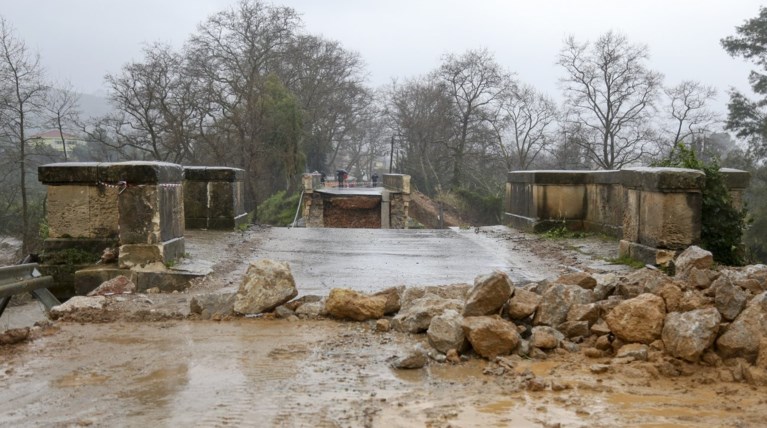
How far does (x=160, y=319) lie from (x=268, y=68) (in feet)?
99.1

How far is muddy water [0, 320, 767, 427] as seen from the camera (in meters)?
3.50

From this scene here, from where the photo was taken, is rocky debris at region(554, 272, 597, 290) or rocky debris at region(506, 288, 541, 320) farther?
rocky debris at region(554, 272, 597, 290)

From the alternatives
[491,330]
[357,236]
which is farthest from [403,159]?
[491,330]

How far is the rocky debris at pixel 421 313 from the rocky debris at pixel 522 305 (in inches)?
15.3

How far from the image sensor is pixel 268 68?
34.6m

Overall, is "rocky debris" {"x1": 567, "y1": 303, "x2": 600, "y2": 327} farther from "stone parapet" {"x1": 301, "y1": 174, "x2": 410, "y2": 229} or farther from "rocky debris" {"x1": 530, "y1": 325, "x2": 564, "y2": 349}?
"stone parapet" {"x1": 301, "y1": 174, "x2": 410, "y2": 229}

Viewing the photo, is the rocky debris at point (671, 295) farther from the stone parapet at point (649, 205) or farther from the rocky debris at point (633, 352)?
the stone parapet at point (649, 205)

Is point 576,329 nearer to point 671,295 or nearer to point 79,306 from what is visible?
point 671,295

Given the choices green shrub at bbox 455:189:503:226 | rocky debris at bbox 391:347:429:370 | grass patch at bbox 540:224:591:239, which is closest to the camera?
rocky debris at bbox 391:347:429:370

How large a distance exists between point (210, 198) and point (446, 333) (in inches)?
332

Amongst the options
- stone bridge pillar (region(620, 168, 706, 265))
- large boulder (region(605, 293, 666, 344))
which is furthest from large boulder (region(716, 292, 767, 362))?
stone bridge pillar (region(620, 168, 706, 265))

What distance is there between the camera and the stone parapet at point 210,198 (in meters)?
12.2

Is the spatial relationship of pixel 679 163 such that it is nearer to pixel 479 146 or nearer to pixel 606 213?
pixel 606 213

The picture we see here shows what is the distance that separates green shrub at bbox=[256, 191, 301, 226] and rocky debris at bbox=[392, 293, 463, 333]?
29013 mm
